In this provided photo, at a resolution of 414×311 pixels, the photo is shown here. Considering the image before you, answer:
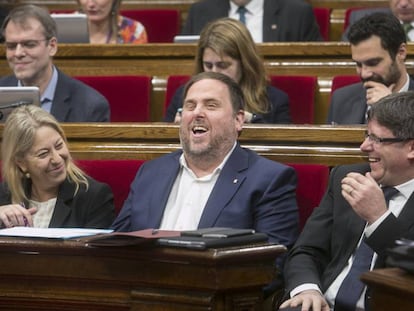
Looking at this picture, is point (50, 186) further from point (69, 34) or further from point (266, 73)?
point (69, 34)

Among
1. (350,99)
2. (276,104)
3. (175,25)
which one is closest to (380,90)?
(350,99)

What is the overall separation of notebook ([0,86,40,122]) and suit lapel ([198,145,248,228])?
0.65 meters

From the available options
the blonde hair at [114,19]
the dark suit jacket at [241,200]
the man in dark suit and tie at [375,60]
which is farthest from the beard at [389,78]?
the blonde hair at [114,19]

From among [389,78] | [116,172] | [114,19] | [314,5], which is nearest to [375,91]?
[389,78]

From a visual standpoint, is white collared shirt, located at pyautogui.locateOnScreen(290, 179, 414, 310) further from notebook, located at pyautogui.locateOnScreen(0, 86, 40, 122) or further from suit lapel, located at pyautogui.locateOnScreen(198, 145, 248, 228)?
notebook, located at pyautogui.locateOnScreen(0, 86, 40, 122)

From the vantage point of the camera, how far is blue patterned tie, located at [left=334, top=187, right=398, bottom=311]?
6.81 feet

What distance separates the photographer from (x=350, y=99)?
2971mm

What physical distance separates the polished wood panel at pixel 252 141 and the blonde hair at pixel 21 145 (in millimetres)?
126

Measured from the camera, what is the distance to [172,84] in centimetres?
331

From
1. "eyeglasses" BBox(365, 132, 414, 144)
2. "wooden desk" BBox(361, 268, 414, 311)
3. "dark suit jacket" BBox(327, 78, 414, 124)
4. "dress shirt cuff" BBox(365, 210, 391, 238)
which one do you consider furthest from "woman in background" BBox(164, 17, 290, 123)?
"wooden desk" BBox(361, 268, 414, 311)

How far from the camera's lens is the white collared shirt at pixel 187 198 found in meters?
2.40

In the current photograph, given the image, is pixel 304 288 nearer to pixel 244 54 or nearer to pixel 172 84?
pixel 244 54

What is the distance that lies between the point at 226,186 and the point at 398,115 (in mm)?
446

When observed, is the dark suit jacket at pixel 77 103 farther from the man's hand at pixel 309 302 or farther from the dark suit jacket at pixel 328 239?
the man's hand at pixel 309 302
